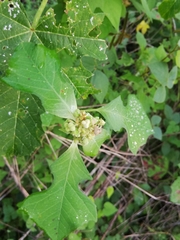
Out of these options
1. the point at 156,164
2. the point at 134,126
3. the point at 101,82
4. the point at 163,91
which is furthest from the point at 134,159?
Result: the point at 134,126

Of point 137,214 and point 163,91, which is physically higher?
point 163,91

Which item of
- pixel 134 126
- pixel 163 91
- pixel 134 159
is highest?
pixel 134 126

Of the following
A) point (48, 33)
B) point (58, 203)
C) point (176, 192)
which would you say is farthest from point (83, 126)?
point (176, 192)

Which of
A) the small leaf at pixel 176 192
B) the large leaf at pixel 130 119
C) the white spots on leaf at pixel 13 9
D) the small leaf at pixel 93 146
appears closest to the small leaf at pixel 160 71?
the large leaf at pixel 130 119

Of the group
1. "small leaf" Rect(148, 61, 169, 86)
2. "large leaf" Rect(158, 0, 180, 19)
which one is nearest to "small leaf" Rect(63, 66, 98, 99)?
"large leaf" Rect(158, 0, 180, 19)

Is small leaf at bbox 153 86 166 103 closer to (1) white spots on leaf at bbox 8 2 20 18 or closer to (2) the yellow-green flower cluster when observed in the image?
(2) the yellow-green flower cluster

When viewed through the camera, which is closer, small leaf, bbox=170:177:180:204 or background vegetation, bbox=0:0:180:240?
background vegetation, bbox=0:0:180:240

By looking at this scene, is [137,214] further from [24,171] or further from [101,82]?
[101,82]
